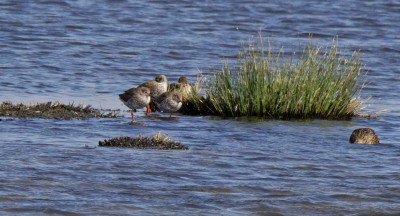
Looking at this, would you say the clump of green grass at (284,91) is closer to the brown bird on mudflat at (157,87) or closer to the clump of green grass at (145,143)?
the brown bird on mudflat at (157,87)

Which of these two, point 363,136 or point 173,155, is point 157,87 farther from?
point 173,155

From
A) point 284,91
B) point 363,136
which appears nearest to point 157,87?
point 284,91

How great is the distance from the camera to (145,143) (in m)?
13.6

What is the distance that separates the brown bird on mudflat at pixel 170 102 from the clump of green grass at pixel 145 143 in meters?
3.47

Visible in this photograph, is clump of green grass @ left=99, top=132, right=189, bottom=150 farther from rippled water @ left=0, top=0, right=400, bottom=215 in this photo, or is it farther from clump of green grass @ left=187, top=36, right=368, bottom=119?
clump of green grass @ left=187, top=36, right=368, bottom=119

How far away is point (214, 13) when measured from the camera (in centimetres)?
4528

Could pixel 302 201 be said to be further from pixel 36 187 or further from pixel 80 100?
pixel 80 100

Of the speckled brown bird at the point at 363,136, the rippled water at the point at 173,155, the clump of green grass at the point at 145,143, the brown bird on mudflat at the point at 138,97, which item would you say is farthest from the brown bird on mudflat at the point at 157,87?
the speckled brown bird at the point at 363,136

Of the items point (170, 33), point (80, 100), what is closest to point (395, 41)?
point (170, 33)

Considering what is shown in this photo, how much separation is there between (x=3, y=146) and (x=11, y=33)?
76.3 feet

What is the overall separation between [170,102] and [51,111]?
2.35 m

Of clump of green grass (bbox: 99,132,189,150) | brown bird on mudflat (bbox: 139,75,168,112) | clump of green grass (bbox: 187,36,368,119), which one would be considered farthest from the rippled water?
brown bird on mudflat (bbox: 139,75,168,112)

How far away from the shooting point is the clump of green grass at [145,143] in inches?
532

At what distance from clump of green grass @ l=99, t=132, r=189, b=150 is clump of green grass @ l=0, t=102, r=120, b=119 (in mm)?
3132
